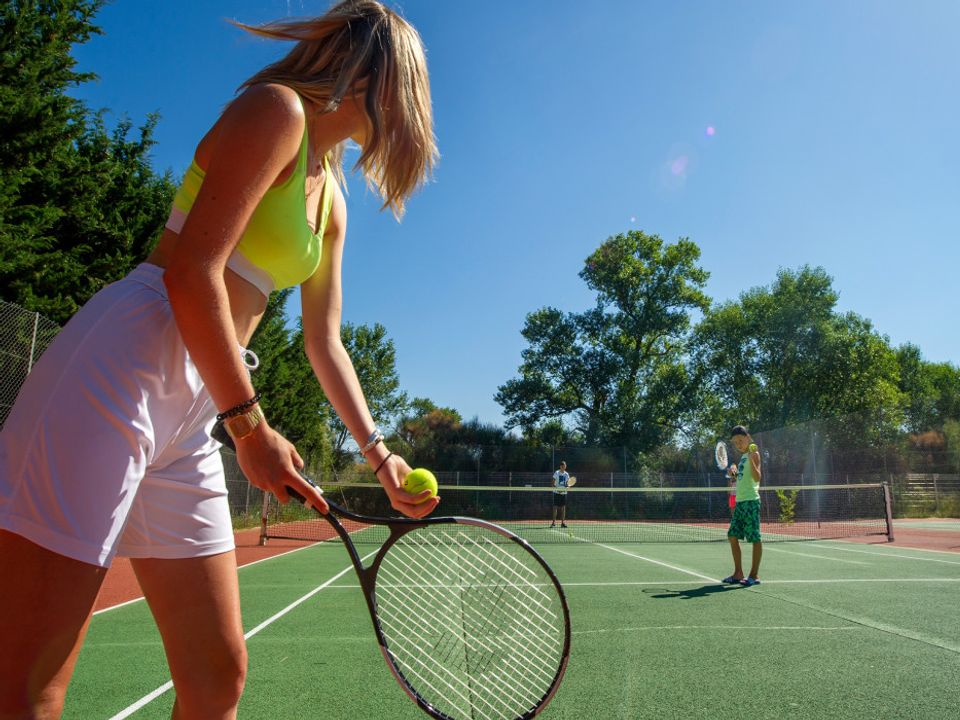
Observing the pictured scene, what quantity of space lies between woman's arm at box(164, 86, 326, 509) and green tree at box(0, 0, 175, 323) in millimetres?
9269

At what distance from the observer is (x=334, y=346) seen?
6.38 feet

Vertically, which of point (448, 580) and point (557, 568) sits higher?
point (448, 580)

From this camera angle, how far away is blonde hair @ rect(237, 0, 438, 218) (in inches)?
57.3

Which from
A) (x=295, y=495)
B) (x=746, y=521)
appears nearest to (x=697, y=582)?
(x=746, y=521)

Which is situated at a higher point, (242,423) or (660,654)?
(242,423)

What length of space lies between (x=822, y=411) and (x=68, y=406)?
49.2 metres

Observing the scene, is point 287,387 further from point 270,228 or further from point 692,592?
point 270,228

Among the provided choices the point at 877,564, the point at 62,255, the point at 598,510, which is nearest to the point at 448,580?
the point at 877,564

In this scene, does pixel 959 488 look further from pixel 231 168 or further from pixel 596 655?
pixel 231 168

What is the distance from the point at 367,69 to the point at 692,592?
6617 millimetres

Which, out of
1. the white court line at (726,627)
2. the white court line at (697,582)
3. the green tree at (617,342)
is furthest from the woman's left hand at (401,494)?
the green tree at (617,342)

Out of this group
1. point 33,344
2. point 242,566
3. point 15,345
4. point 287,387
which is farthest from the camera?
point 287,387

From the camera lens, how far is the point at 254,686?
11.5 ft

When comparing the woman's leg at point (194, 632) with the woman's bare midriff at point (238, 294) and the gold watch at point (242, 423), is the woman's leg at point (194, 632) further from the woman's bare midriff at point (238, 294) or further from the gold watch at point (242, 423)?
the woman's bare midriff at point (238, 294)
